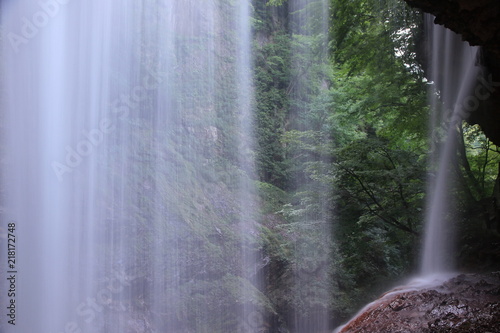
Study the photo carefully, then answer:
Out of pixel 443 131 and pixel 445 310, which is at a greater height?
pixel 443 131

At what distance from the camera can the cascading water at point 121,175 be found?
7.69 metres

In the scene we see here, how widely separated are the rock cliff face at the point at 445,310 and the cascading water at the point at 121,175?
500 centimetres

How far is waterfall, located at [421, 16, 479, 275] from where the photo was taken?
6.29 metres

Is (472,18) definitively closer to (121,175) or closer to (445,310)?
(445,310)

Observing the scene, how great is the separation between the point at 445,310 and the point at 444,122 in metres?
4.37

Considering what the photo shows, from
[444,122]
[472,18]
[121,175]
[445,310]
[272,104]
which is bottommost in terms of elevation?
[445,310]

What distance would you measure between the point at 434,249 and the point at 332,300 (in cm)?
329

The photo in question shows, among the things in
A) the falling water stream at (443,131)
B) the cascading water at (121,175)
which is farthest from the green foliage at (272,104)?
the falling water stream at (443,131)

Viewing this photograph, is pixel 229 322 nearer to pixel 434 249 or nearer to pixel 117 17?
pixel 434 249

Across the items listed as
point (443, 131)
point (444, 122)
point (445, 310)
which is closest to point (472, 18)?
point (445, 310)

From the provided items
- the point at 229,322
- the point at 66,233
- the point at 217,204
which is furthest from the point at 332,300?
the point at 66,233

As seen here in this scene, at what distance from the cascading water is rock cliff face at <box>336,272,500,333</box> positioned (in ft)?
16.4

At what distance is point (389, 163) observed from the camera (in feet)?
25.6

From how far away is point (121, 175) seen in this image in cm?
931
